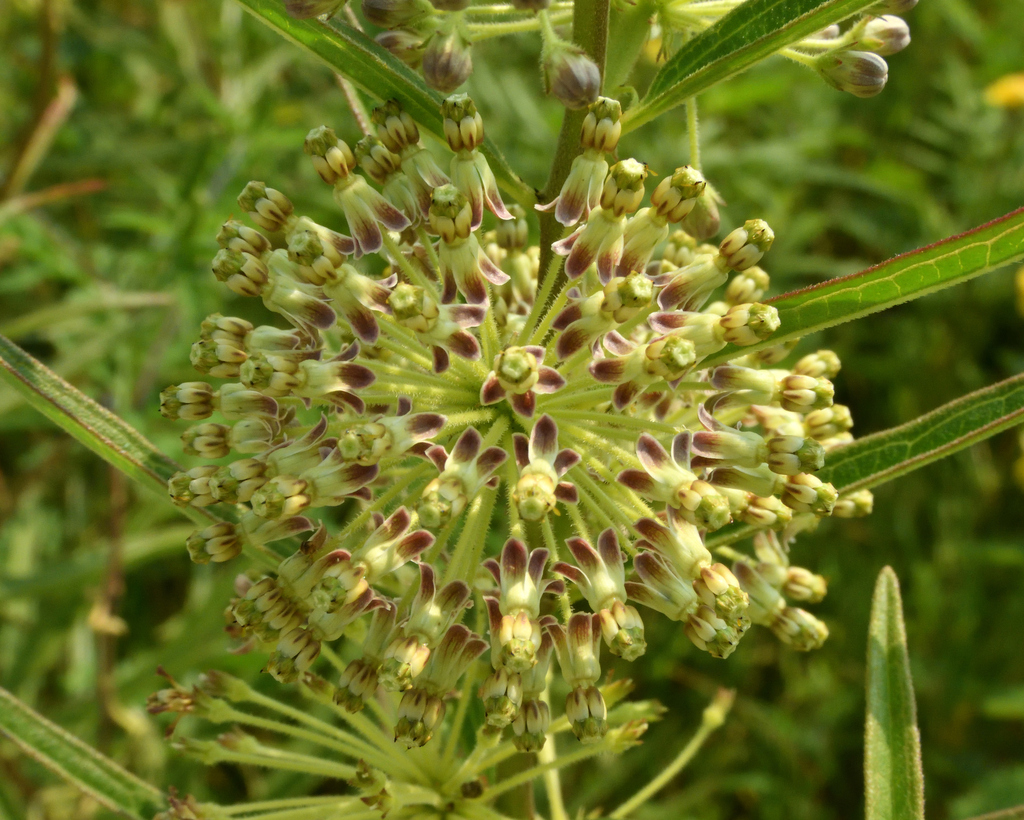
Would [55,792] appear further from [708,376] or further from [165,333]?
[708,376]

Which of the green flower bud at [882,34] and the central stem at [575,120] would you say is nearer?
the central stem at [575,120]

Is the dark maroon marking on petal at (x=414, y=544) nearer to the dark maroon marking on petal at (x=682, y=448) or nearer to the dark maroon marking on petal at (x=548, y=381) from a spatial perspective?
the dark maroon marking on petal at (x=548, y=381)

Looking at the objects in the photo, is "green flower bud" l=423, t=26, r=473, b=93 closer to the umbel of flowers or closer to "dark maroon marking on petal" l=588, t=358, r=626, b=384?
the umbel of flowers

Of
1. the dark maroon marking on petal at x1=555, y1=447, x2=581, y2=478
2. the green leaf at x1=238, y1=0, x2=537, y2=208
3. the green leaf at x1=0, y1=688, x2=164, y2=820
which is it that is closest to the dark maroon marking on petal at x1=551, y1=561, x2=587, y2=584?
the dark maroon marking on petal at x1=555, y1=447, x2=581, y2=478

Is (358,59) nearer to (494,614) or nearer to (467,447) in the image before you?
(467,447)

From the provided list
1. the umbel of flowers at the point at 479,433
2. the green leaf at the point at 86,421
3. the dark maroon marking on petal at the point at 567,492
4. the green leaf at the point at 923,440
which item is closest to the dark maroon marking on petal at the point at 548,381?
the umbel of flowers at the point at 479,433

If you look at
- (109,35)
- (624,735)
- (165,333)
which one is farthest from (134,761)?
(109,35)
